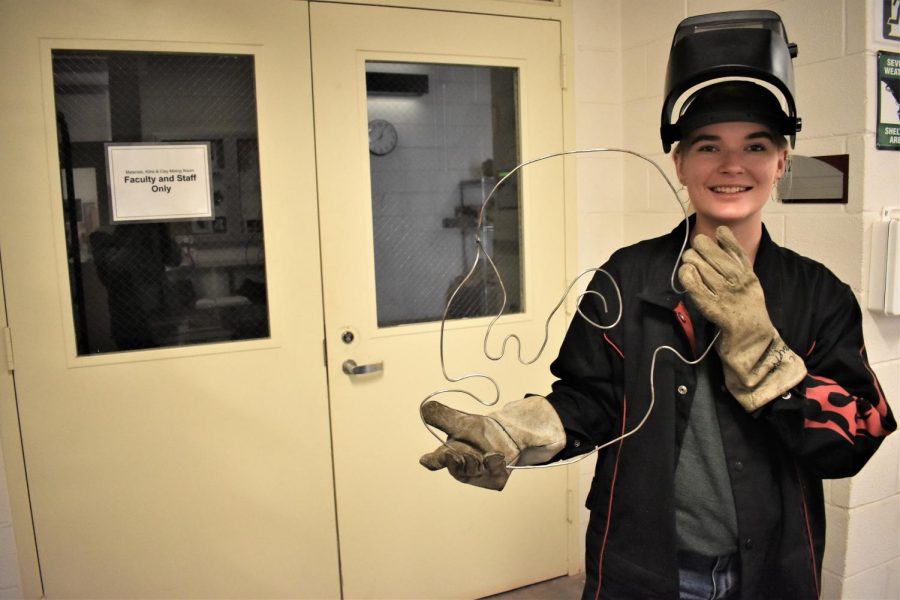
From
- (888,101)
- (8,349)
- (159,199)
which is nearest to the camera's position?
(888,101)

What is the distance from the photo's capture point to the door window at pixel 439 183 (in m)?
2.17

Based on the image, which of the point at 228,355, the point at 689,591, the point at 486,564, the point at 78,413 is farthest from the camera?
the point at 486,564

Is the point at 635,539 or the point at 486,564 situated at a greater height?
the point at 635,539

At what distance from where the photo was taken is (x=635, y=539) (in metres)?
1.17

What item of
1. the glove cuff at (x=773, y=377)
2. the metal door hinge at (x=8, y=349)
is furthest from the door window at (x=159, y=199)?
→ the glove cuff at (x=773, y=377)

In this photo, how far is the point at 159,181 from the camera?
1.93 meters

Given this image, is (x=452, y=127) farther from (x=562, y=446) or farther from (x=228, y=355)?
(x=562, y=446)

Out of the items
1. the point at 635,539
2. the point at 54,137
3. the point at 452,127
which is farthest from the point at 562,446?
the point at 54,137

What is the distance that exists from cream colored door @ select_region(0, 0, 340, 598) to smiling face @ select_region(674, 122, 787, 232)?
1.29 meters

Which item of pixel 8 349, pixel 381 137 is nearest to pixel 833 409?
pixel 381 137

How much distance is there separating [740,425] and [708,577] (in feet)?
0.91

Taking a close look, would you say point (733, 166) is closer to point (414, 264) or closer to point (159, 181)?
point (414, 264)

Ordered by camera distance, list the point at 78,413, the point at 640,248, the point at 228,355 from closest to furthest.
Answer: the point at 640,248, the point at 78,413, the point at 228,355

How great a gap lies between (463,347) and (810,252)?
1.11m
